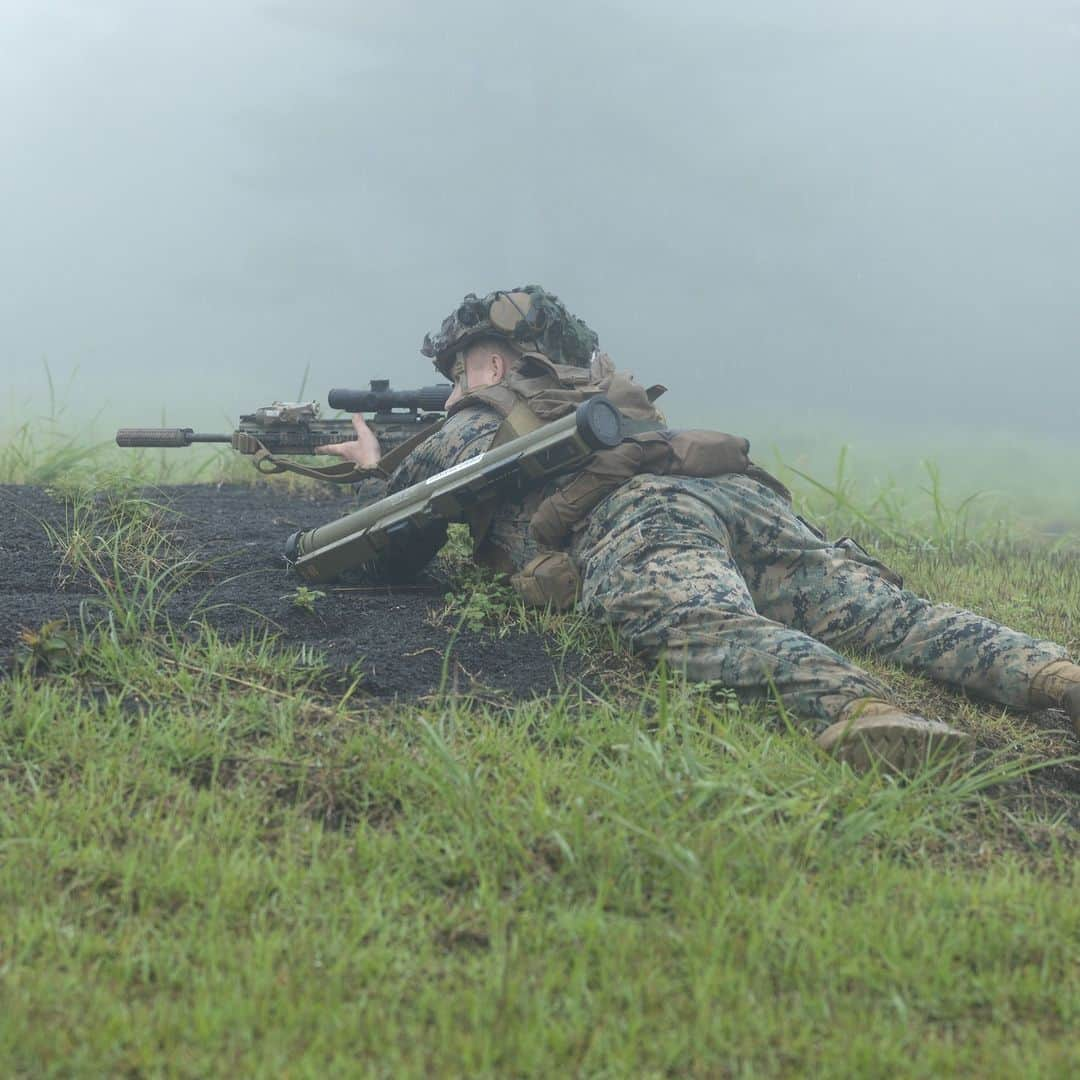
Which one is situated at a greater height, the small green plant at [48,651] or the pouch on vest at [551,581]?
the pouch on vest at [551,581]

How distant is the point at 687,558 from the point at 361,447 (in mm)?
2254

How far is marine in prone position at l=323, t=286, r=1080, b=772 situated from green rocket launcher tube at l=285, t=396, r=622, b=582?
0.11 meters

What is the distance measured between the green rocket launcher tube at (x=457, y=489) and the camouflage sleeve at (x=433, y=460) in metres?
0.10

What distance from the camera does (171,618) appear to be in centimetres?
494

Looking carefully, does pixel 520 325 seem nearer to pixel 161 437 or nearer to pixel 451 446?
pixel 451 446

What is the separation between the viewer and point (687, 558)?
15.5ft

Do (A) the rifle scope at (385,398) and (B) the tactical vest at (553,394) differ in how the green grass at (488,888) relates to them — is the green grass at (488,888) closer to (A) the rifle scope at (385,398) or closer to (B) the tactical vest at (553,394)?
(B) the tactical vest at (553,394)

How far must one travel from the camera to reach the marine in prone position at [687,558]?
4473 mm

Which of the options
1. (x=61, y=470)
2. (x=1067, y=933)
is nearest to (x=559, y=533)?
(x=1067, y=933)

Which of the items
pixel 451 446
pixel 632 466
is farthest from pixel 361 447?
pixel 632 466

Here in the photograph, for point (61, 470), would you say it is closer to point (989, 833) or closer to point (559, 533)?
point (559, 533)

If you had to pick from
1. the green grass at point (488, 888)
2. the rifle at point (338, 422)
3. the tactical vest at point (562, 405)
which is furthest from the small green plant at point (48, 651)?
the rifle at point (338, 422)

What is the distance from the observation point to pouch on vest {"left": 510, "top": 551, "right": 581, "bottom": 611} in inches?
205

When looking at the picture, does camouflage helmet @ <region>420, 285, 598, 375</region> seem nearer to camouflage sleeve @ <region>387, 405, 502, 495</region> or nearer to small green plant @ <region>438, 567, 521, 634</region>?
camouflage sleeve @ <region>387, 405, 502, 495</region>
